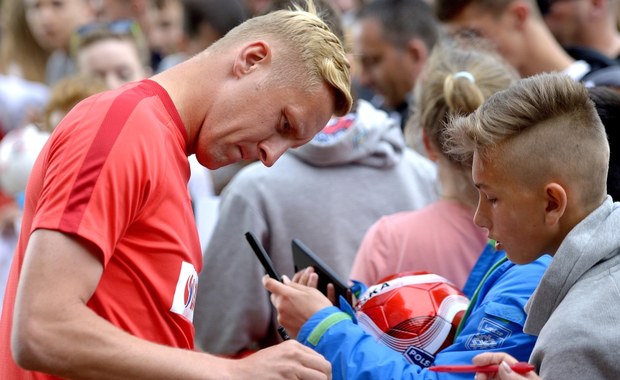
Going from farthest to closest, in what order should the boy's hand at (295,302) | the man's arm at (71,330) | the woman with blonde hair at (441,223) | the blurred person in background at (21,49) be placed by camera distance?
the blurred person in background at (21,49), the woman with blonde hair at (441,223), the boy's hand at (295,302), the man's arm at (71,330)

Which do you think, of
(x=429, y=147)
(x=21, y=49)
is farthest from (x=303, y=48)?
(x=21, y=49)

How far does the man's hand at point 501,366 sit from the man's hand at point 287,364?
1.17 ft

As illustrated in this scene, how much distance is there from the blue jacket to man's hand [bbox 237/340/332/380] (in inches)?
12.7

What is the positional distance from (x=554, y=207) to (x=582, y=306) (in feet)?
0.90

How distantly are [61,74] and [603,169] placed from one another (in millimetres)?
5792

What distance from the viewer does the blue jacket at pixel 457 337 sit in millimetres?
2496

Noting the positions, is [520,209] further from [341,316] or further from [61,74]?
[61,74]

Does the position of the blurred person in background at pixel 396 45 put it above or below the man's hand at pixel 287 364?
below

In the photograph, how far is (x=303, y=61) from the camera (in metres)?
2.47

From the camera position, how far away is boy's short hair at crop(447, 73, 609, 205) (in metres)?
2.35

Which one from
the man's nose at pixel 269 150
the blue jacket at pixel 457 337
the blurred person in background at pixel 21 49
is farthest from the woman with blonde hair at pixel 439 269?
the blurred person in background at pixel 21 49

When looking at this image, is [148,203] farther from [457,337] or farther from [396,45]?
[396,45]

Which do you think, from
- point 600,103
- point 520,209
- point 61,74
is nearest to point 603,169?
point 520,209

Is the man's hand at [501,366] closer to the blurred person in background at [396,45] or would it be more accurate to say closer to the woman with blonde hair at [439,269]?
the woman with blonde hair at [439,269]
